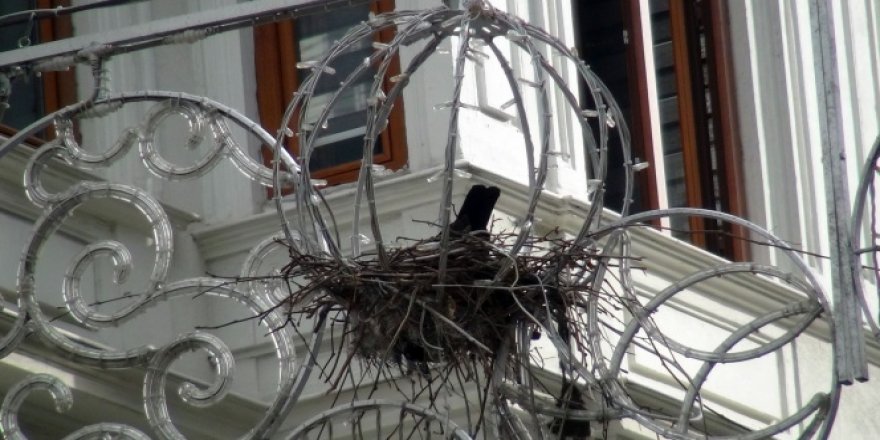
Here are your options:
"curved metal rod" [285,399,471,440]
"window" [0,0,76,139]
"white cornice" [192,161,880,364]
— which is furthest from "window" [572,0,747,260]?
"curved metal rod" [285,399,471,440]

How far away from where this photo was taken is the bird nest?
853 centimetres

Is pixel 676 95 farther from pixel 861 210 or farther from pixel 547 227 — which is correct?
pixel 861 210

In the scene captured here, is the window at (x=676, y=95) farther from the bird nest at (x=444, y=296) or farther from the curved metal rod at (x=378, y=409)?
the curved metal rod at (x=378, y=409)

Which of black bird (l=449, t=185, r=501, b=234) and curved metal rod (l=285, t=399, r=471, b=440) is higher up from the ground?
black bird (l=449, t=185, r=501, b=234)

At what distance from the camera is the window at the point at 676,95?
43.2ft

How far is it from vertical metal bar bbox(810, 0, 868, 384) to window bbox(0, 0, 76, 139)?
14.5ft

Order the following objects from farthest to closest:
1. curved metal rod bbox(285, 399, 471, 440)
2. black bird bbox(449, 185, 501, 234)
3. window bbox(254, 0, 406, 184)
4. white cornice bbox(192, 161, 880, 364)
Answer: window bbox(254, 0, 406, 184)
white cornice bbox(192, 161, 880, 364)
black bird bbox(449, 185, 501, 234)
curved metal rod bbox(285, 399, 471, 440)

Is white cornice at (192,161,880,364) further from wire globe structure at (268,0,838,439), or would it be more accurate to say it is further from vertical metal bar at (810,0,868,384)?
vertical metal bar at (810,0,868,384)

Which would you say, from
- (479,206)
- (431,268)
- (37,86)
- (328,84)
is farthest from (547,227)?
(431,268)

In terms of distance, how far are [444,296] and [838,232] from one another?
3.80 feet

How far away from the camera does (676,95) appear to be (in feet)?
44.8

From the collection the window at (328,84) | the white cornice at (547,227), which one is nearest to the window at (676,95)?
the white cornice at (547,227)

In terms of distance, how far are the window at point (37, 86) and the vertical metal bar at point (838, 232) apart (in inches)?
173

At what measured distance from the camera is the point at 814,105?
13.6m
